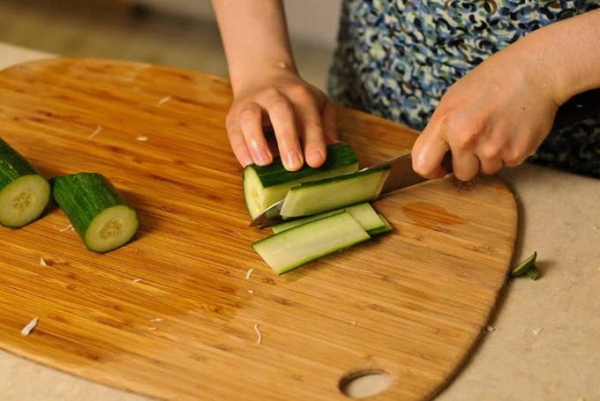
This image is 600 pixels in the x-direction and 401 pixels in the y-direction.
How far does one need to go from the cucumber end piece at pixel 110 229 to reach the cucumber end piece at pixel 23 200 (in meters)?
0.16

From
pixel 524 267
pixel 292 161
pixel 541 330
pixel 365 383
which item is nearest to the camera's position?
pixel 365 383

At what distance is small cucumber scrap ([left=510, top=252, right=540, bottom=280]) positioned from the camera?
5.99 feet

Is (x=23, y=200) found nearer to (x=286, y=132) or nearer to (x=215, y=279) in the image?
(x=215, y=279)

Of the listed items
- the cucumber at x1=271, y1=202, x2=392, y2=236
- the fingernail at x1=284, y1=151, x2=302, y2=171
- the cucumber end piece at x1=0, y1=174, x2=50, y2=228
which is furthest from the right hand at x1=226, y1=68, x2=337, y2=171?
the cucumber end piece at x1=0, y1=174, x2=50, y2=228

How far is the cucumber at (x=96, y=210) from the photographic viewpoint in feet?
5.85

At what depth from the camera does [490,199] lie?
6.61 feet

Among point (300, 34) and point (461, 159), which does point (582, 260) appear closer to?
point (461, 159)

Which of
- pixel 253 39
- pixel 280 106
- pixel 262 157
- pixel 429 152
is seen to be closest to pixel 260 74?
pixel 253 39

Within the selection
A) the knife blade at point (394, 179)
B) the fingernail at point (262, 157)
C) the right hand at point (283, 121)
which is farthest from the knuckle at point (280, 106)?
the knife blade at point (394, 179)

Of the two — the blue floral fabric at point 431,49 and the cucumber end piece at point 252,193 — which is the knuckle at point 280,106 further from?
the blue floral fabric at point 431,49

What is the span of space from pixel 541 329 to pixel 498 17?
0.74 metres

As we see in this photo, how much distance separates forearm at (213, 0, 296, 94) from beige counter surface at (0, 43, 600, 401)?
0.65 metres

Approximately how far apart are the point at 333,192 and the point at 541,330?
521 millimetres

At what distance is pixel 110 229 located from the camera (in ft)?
5.86
